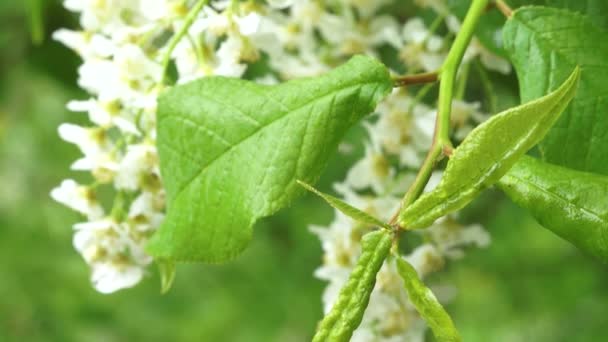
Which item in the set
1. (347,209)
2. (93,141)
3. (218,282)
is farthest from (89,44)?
(218,282)

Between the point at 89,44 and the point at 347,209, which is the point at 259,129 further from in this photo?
the point at 89,44

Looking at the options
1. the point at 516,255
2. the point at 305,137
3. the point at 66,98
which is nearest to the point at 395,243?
the point at 305,137

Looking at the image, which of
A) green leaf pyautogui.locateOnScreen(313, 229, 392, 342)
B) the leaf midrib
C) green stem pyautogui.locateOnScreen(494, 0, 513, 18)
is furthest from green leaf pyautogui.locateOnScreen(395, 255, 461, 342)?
green stem pyautogui.locateOnScreen(494, 0, 513, 18)

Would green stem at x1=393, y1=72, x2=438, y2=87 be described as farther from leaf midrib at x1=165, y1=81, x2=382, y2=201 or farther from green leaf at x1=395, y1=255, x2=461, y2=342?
green leaf at x1=395, y1=255, x2=461, y2=342

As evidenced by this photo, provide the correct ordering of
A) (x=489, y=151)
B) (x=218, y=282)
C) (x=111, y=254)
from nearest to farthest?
1. (x=489, y=151)
2. (x=111, y=254)
3. (x=218, y=282)

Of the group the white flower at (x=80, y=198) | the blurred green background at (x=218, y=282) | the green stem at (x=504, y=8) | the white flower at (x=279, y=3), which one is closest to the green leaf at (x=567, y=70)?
the green stem at (x=504, y=8)

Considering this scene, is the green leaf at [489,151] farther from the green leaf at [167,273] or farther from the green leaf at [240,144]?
the green leaf at [167,273]
